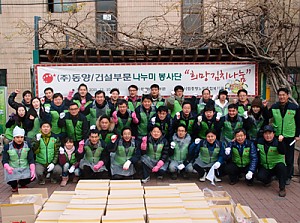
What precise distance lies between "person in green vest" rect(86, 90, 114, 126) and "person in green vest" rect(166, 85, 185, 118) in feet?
3.68

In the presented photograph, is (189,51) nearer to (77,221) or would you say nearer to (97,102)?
(97,102)

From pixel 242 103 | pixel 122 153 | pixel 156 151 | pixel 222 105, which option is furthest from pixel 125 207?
pixel 242 103

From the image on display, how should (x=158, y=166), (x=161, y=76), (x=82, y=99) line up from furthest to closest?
(x=161, y=76) < (x=82, y=99) < (x=158, y=166)

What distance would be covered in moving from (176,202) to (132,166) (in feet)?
8.33

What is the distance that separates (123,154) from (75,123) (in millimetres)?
1030

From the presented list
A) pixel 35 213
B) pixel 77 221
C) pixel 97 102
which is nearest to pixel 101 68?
pixel 97 102

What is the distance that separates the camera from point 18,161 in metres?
5.07

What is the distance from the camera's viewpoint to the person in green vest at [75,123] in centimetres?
566

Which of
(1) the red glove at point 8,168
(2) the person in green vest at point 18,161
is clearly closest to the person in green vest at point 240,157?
(2) the person in green vest at point 18,161

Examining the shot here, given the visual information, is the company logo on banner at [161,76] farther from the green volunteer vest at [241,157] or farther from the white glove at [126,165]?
the white glove at [126,165]

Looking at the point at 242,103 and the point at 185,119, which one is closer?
the point at 185,119

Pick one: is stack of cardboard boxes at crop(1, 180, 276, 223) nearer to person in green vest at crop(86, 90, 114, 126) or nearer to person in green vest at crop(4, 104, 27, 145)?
person in green vest at crop(4, 104, 27, 145)

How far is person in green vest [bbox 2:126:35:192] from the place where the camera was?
5.04m

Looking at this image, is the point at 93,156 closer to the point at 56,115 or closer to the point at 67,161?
the point at 67,161
